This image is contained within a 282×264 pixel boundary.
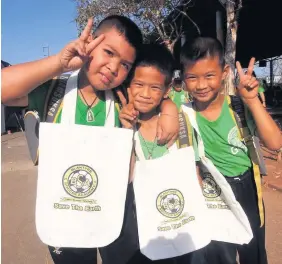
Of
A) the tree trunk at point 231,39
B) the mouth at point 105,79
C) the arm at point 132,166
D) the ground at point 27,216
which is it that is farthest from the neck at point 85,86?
the tree trunk at point 231,39

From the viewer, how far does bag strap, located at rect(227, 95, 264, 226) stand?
6.21ft

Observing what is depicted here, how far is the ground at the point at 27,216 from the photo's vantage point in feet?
10.4

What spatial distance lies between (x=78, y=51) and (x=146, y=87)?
46cm

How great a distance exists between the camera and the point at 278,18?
1059cm

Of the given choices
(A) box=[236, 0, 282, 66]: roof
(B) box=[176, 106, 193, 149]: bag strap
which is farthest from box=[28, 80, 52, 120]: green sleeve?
(A) box=[236, 0, 282, 66]: roof

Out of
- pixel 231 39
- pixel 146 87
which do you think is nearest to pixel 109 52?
pixel 146 87

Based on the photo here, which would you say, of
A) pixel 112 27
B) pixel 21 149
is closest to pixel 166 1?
pixel 21 149

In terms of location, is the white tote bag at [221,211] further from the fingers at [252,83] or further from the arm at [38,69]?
the arm at [38,69]

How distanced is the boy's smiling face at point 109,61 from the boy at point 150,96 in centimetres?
13

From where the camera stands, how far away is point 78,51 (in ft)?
4.85

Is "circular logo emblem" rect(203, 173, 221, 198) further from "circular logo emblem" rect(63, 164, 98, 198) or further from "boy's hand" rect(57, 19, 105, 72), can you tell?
"boy's hand" rect(57, 19, 105, 72)

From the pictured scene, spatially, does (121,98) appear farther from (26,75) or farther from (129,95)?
(26,75)

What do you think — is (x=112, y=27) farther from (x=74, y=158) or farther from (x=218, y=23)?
(x=218, y=23)

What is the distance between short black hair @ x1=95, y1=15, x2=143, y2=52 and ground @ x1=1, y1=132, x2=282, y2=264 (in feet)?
7.32
